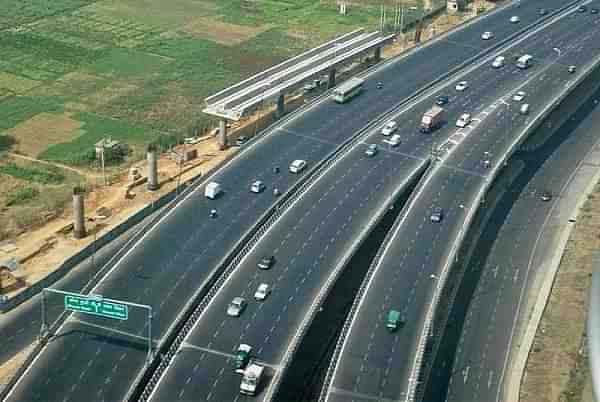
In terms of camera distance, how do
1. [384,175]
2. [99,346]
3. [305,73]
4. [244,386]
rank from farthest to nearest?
[305,73]
[384,175]
[99,346]
[244,386]

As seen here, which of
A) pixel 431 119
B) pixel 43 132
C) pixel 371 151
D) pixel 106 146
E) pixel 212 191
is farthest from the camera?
pixel 43 132

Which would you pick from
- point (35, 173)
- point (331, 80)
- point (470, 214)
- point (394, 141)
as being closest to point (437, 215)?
point (470, 214)

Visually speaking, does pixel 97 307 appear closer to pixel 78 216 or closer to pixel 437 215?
pixel 78 216

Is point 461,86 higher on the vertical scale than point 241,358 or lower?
higher

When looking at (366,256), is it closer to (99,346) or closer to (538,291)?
(538,291)

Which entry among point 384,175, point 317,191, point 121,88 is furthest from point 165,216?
point 121,88
